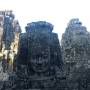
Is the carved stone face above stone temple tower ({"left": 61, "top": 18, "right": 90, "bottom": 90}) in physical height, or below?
below

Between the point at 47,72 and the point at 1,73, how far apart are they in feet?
57.4

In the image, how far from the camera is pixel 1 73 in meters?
44.1

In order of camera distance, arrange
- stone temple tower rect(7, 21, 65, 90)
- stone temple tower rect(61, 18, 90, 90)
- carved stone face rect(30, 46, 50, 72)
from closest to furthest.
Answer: stone temple tower rect(7, 21, 65, 90) < carved stone face rect(30, 46, 50, 72) < stone temple tower rect(61, 18, 90, 90)

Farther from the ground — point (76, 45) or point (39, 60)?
point (76, 45)

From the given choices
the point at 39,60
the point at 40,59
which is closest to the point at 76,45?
the point at 40,59

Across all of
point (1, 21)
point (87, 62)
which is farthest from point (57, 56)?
point (1, 21)

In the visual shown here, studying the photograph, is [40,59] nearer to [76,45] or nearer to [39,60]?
[39,60]

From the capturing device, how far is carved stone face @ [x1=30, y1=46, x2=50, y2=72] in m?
28.1

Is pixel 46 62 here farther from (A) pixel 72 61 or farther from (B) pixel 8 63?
(B) pixel 8 63

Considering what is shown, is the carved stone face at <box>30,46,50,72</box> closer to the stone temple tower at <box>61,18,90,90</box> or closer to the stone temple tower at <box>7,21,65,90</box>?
the stone temple tower at <box>7,21,65,90</box>

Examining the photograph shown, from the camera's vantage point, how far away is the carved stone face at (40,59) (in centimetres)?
2814

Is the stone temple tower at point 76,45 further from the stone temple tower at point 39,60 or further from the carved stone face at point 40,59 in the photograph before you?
the carved stone face at point 40,59

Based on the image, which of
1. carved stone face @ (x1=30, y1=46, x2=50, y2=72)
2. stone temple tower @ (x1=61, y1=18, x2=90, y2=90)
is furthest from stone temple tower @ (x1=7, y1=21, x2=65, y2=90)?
stone temple tower @ (x1=61, y1=18, x2=90, y2=90)

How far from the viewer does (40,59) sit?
92.9ft
